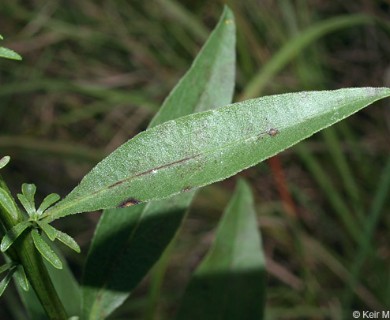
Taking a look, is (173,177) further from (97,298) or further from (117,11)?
(117,11)

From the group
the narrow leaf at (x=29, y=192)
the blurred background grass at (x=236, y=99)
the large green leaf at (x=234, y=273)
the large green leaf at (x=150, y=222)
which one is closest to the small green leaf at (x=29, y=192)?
the narrow leaf at (x=29, y=192)

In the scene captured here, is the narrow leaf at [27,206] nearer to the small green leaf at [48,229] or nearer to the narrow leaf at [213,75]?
the small green leaf at [48,229]

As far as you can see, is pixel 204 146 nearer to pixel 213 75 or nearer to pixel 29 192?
pixel 29 192

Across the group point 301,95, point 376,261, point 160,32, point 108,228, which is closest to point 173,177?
point 301,95

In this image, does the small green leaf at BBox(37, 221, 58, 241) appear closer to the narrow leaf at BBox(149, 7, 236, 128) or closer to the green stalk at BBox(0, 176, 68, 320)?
the green stalk at BBox(0, 176, 68, 320)

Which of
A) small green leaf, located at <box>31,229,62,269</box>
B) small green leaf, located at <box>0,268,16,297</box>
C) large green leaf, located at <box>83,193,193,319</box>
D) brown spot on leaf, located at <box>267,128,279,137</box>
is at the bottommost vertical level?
large green leaf, located at <box>83,193,193,319</box>

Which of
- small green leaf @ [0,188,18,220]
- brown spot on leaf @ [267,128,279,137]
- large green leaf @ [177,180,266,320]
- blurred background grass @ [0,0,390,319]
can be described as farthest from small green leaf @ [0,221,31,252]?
blurred background grass @ [0,0,390,319]

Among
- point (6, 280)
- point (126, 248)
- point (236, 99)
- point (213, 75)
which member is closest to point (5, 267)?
point (6, 280)
